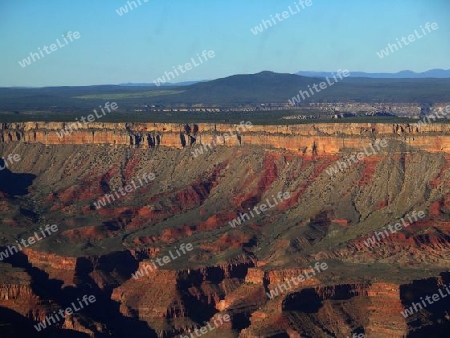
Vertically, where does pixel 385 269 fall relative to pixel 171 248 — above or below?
below

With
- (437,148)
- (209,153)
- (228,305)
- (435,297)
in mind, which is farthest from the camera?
(209,153)

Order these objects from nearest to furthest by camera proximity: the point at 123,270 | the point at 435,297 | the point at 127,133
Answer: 1. the point at 435,297
2. the point at 123,270
3. the point at 127,133

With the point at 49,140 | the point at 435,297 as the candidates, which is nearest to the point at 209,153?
the point at 49,140

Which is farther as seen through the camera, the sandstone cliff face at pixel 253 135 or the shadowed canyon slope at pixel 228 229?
the sandstone cliff face at pixel 253 135

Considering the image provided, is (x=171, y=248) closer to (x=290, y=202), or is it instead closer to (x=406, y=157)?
(x=290, y=202)

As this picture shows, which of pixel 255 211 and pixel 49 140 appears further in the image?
pixel 49 140

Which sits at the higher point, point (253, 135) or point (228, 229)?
point (253, 135)

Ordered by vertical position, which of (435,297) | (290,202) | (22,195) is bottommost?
(435,297)

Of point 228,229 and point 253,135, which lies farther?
point 253,135
